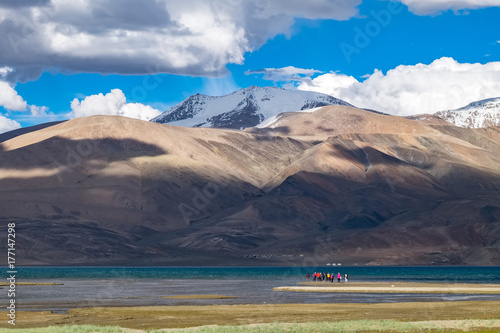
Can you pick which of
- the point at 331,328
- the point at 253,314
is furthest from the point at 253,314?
the point at 331,328

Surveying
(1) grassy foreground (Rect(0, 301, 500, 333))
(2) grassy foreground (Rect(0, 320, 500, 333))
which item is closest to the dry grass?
(1) grassy foreground (Rect(0, 301, 500, 333))

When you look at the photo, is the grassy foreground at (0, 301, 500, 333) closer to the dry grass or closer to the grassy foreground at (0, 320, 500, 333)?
the dry grass

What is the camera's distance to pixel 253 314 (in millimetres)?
67125

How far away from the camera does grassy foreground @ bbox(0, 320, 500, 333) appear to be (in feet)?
172

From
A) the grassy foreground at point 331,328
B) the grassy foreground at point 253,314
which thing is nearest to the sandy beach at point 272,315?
the grassy foreground at point 253,314

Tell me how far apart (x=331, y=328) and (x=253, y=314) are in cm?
1474

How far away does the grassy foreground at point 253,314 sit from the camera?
200 ft

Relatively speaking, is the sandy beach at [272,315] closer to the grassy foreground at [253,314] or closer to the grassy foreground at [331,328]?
the grassy foreground at [253,314]

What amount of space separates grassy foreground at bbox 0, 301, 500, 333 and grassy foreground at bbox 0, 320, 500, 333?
1966 millimetres

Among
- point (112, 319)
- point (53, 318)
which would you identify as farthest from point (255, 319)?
point (53, 318)

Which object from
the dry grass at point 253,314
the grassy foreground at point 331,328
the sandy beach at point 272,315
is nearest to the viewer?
the grassy foreground at point 331,328

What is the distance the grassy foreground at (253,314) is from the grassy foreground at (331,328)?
6.45 ft

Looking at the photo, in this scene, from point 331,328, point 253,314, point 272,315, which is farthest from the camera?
point 253,314

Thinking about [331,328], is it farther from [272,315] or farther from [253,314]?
[253,314]
